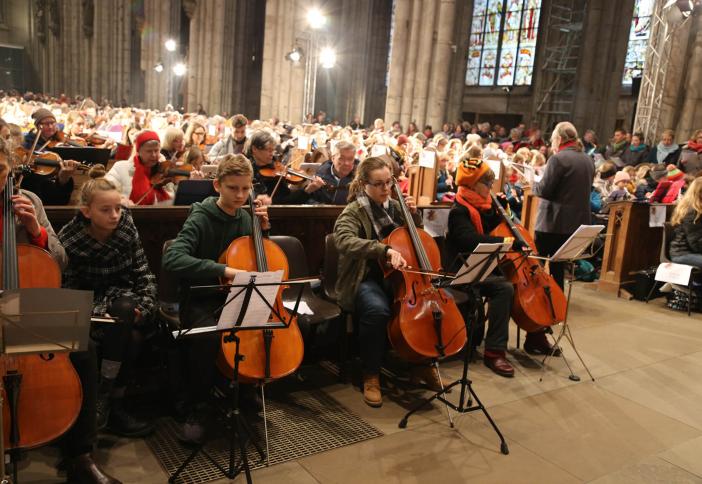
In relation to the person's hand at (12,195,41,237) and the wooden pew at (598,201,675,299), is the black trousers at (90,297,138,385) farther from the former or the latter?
the wooden pew at (598,201,675,299)

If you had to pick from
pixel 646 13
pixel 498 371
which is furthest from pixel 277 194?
pixel 646 13

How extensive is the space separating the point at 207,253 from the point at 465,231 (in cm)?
202

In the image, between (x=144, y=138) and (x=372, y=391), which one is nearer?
(x=372, y=391)

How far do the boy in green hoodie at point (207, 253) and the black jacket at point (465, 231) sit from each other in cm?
169

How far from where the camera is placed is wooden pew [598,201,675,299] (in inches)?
282

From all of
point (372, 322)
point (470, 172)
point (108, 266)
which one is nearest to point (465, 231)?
point (470, 172)

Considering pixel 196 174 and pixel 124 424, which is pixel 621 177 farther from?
pixel 124 424

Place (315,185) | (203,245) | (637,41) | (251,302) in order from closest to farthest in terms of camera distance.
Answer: (251,302) → (203,245) → (315,185) → (637,41)

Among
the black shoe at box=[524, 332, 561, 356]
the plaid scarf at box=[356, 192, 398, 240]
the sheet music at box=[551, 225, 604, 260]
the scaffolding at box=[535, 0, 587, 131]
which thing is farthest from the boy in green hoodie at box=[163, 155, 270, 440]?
the scaffolding at box=[535, 0, 587, 131]

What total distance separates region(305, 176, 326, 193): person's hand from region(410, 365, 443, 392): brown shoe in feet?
6.91

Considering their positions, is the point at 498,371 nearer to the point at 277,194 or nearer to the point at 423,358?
the point at 423,358

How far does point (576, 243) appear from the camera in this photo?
14.6 feet

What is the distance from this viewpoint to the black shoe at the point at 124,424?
334 cm

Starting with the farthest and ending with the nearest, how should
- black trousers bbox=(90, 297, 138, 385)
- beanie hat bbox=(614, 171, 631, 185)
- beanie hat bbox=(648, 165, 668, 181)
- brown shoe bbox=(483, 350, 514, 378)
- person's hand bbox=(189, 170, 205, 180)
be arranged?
beanie hat bbox=(648, 165, 668, 181) < beanie hat bbox=(614, 171, 631, 185) < person's hand bbox=(189, 170, 205, 180) < brown shoe bbox=(483, 350, 514, 378) < black trousers bbox=(90, 297, 138, 385)
